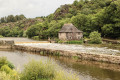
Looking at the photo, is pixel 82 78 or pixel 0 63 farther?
pixel 0 63

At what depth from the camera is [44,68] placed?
12641 millimetres

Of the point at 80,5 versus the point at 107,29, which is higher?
the point at 80,5

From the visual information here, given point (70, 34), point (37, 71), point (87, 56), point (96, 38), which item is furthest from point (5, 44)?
point (37, 71)

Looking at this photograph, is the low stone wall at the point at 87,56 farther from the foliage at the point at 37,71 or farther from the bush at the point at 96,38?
the bush at the point at 96,38

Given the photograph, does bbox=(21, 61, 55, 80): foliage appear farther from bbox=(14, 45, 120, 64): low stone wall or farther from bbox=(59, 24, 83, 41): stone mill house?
bbox=(59, 24, 83, 41): stone mill house

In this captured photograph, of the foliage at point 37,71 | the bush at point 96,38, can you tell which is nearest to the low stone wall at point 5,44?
the bush at point 96,38

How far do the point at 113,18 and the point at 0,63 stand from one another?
44.9m

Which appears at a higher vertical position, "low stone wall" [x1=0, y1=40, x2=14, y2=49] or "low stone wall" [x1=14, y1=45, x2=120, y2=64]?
"low stone wall" [x1=0, y1=40, x2=14, y2=49]

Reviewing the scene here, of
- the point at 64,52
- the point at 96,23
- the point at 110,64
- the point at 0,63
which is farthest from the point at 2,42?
the point at 96,23

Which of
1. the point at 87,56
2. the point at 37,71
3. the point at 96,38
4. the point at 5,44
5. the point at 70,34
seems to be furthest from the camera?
the point at 70,34

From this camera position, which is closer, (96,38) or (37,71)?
(37,71)

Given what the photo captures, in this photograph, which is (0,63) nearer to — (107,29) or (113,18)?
(107,29)

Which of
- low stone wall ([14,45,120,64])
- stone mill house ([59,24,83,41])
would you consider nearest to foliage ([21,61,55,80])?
low stone wall ([14,45,120,64])

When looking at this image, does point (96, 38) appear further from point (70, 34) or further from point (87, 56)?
point (87, 56)
